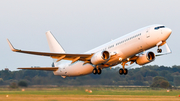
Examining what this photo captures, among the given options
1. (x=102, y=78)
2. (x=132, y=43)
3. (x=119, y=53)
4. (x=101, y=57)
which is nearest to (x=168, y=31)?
(x=132, y=43)

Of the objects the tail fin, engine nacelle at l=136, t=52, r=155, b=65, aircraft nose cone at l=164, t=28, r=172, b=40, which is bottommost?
engine nacelle at l=136, t=52, r=155, b=65

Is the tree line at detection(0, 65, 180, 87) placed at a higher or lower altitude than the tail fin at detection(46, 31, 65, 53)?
lower

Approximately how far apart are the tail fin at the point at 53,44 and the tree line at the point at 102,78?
372cm

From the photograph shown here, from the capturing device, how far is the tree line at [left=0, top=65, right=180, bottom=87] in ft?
154

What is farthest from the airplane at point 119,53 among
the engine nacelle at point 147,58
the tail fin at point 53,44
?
the tail fin at point 53,44

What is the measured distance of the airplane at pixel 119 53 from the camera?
116 ft

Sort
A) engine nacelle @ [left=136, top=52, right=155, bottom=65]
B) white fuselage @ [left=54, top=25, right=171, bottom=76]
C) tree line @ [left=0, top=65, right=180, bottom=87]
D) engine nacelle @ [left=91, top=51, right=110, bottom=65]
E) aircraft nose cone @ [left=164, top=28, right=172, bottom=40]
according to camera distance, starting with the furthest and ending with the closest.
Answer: tree line @ [left=0, top=65, right=180, bottom=87], engine nacelle @ [left=136, top=52, right=155, bottom=65], engine nacelle @ [left=91, top=51, right=110, bottom=65], white fuselage @ [left=54, top=25, right=171, bottom=76], aircraft nose cone @ [left=164, top=28, right=172, bottom=40]

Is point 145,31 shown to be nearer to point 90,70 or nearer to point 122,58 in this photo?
point 122,58

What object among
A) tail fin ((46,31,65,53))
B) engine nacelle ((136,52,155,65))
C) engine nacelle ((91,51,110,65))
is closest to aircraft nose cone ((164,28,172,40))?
engine nacelle ((136,52,155,65))

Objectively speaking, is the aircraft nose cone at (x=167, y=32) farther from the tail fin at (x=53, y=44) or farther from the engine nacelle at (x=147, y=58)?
the tail fin at (x=53, y=44)

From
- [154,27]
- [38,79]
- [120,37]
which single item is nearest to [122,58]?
[120,37]

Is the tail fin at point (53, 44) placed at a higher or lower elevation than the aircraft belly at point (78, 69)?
higher

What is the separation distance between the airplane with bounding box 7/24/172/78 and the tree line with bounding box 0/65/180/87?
241 centimetres

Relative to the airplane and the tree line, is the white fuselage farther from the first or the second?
the tree line
